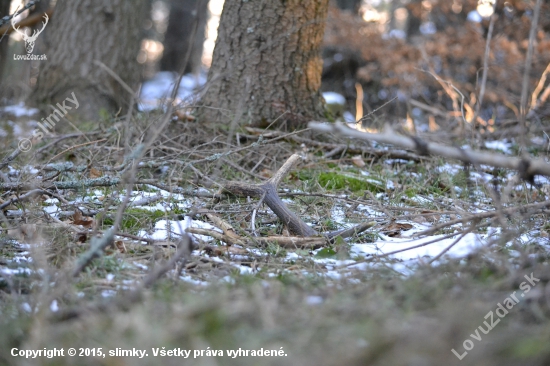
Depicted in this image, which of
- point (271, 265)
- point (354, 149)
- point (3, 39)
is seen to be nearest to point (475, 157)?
point (271, 265)

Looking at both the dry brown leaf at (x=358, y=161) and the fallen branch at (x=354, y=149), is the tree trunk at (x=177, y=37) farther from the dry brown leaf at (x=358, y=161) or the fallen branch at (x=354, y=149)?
the dry brown leaf at (x=358, y=161)

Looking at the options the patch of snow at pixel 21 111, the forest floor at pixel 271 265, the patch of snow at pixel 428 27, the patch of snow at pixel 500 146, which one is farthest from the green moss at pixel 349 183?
the patch of snow at pixel 428 27

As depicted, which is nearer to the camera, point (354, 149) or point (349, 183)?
point (349, 183)

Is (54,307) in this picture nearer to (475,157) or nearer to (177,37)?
(475,157)

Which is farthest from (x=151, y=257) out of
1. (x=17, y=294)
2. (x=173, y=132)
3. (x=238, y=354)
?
(x=173, y=132)

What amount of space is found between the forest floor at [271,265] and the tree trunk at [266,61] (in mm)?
245

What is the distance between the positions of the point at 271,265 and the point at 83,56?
4.06 meters

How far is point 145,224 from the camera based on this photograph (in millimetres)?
2746

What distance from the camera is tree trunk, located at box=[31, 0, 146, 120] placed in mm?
5348

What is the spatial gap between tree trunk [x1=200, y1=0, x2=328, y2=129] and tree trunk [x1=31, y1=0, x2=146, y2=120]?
164cm

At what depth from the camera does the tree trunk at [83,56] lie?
5348 mm

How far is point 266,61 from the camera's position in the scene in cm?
415

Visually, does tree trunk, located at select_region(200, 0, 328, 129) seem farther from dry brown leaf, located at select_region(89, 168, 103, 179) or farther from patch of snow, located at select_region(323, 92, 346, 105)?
patch of snow, located at select_region(323, 92, 346, 105)

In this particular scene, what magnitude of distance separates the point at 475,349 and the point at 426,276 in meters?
0.56
